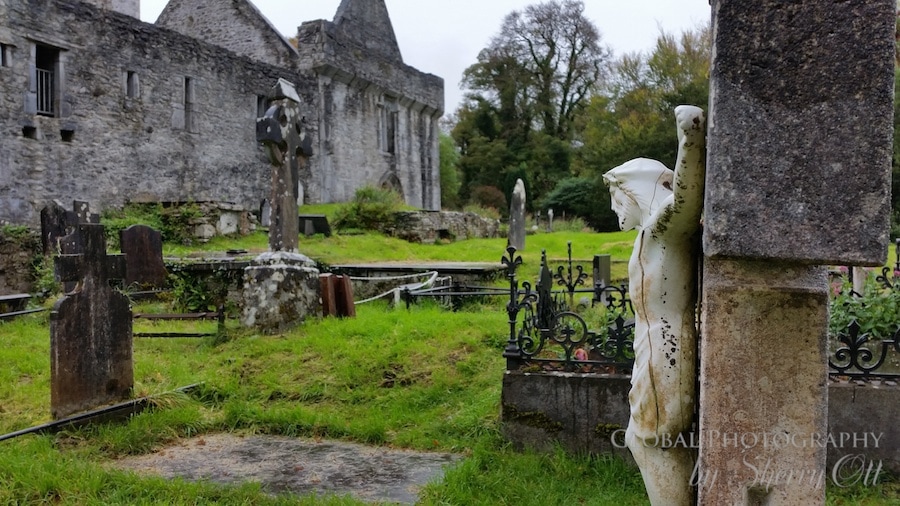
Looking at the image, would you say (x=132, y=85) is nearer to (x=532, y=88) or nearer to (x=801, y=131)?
(x=801, y=131)

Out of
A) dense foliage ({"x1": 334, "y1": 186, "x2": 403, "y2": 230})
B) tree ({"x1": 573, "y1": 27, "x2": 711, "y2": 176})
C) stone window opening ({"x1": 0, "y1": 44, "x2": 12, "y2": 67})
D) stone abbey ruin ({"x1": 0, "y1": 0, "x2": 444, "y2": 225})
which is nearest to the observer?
stone window opening ({"x1": 0, "y1": 44, "x2": 12, "y2": 67})

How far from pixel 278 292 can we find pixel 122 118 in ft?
41.6

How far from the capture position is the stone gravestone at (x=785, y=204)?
1.46m

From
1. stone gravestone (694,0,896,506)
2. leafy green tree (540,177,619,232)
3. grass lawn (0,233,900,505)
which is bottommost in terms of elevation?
grass lawn (0,233,900,505)

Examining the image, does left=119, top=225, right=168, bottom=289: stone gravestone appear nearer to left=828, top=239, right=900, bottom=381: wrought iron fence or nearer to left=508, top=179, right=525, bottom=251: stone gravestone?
left=828, top=239, right=900, bottom=381: wrought iron fence

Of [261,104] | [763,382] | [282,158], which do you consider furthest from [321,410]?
[261,104]

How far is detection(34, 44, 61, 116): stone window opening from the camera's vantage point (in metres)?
15.9

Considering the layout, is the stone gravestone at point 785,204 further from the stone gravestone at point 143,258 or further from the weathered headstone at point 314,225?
the weathered headstone at point 314,225

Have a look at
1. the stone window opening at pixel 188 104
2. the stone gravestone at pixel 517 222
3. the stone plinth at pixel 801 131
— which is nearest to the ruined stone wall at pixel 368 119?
the stone window opening at pixel 188 104

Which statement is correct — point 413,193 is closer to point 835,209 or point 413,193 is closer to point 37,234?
point 37,234

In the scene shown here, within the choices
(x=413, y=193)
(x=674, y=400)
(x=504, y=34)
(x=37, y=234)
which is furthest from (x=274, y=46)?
(x=674, y=400)

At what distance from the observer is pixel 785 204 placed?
4.90 ft

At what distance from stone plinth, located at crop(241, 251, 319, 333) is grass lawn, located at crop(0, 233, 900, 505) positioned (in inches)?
10.1

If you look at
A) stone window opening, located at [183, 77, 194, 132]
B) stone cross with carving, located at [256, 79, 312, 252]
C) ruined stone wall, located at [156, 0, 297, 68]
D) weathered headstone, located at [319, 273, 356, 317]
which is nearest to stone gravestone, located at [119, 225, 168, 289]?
stone cross with carving, located at [256, 79, 312, 252]
